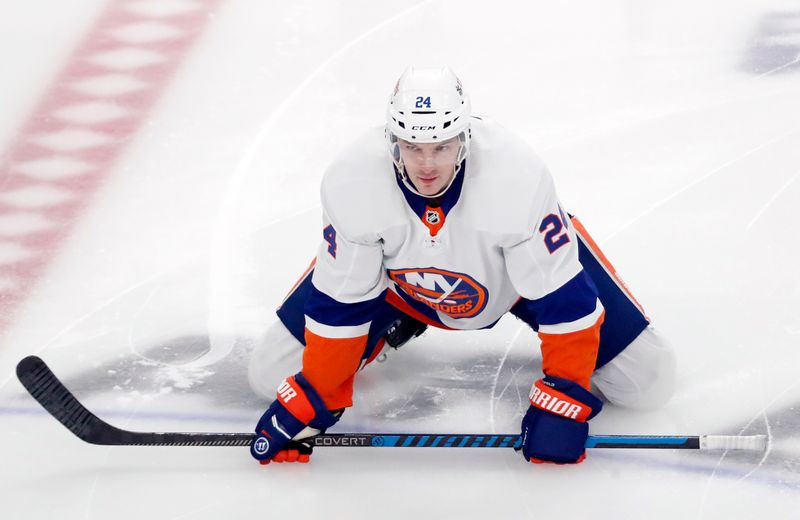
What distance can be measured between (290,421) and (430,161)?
0.73 meters

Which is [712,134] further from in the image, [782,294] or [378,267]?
[378,267]

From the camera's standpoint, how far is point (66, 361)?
3.19m

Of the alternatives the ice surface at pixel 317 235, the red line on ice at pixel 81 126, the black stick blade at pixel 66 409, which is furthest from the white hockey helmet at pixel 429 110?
the red line on ice at pixel 81 126

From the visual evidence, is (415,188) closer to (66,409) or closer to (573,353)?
(573,353)

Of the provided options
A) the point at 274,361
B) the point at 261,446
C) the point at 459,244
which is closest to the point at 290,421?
the point at 261,446

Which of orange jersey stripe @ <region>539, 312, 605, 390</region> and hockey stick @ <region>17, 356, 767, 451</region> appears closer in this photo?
orange jersey stripe @ <region>539, 312, 605, 390</region>

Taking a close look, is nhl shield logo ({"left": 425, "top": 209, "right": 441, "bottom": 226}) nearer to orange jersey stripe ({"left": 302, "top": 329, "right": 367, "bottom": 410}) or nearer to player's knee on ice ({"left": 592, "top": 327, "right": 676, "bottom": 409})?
orange jersey stripe ({"left": 302, "top": 329, "right": 367, "bottom": 410})

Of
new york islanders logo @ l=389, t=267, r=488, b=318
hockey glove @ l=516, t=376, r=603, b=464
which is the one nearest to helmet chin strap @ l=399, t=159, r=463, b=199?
new york islanders logo @ l=389, t=267, r=488, b=318

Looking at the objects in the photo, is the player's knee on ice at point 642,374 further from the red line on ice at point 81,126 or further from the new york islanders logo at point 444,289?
the red line on ice at point 81,126

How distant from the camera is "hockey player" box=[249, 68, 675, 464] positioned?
8.08ft

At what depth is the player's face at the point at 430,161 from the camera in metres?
2.39

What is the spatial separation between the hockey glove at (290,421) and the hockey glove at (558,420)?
1.50 feet

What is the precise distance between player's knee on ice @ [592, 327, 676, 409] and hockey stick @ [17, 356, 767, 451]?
0.14m

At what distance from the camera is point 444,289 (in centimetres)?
269
